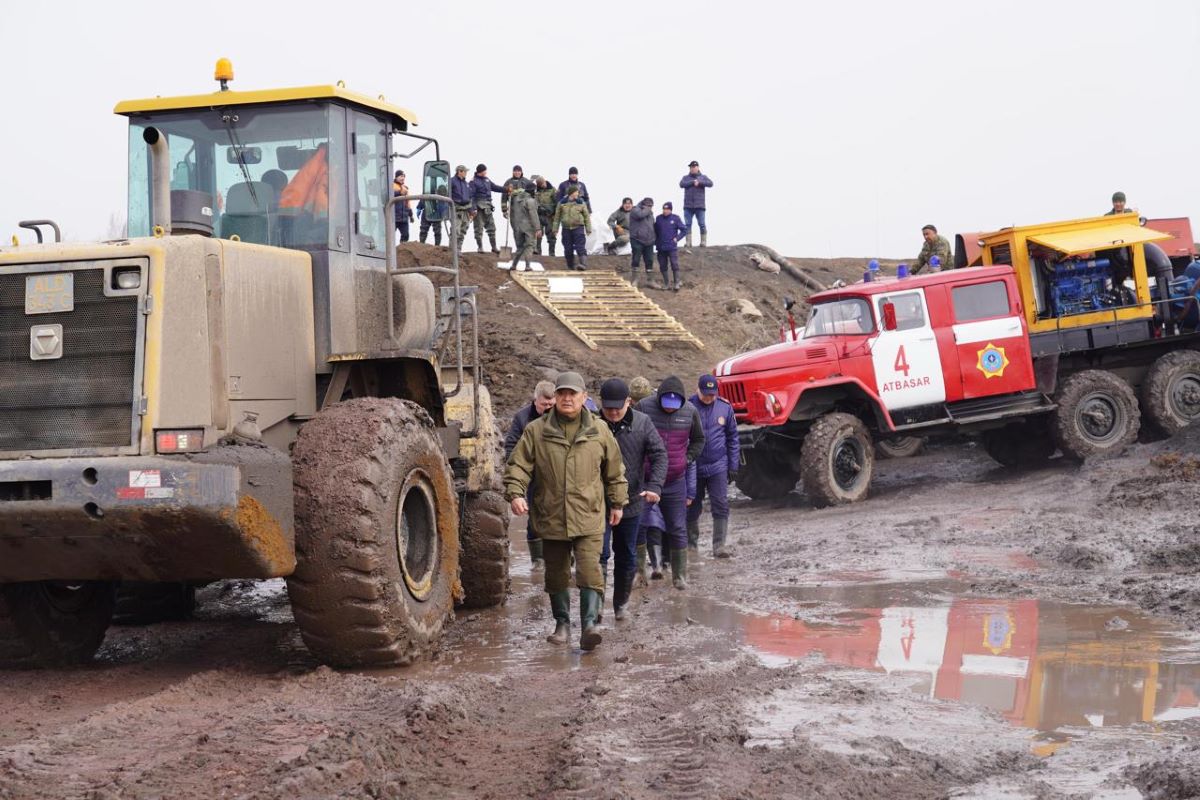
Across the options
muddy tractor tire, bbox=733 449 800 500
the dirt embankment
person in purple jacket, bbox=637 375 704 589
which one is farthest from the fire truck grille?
the dirt embankment

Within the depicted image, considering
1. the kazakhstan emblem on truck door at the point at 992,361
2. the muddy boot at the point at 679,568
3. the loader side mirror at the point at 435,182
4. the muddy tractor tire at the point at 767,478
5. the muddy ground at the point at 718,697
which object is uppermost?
the loader side mirror at the point at 435,182

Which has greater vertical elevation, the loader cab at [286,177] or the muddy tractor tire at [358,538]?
the loader cab at [286,177]

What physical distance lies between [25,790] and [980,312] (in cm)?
1351

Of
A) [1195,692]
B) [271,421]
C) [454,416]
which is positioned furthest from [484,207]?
[1195,692]

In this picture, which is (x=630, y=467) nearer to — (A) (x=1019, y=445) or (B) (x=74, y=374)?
(B) (x=74, y=374)

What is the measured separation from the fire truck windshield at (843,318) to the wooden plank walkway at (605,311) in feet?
29.3

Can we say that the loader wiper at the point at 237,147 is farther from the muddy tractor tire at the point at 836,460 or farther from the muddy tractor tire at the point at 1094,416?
the muddy tractor tire at the point at 1094,416

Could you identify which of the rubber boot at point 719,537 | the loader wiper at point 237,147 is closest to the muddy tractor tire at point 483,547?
the loader wiper at point 237,147

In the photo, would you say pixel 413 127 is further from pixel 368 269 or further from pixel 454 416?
pixel 454 416

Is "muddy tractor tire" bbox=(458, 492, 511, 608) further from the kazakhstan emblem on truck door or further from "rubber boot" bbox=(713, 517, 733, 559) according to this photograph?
the kazakhstan emblem on truck door

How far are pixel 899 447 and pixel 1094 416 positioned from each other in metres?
2.65

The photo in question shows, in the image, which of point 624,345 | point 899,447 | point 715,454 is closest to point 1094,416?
point 899,447

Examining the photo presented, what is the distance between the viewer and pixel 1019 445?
18.2 meters

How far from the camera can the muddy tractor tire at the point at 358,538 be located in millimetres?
7215
